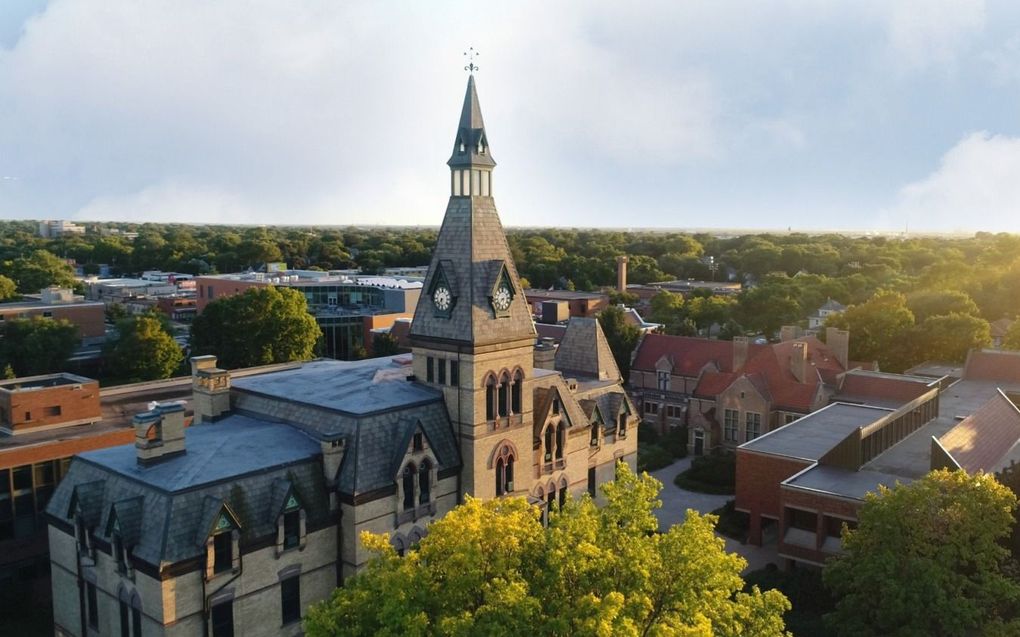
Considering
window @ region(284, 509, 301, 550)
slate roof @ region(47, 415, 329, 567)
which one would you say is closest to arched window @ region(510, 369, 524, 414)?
slate roof @ region(47, 415, 329, 567)

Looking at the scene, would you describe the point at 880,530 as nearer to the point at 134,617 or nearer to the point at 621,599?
the point at 621,599

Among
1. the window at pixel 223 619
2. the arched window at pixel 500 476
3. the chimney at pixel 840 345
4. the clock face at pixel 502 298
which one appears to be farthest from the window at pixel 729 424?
the window at pixel 223 619

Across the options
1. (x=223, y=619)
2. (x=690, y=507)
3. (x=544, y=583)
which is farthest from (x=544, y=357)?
(x=544, y=583)

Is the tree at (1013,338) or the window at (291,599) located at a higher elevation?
the tree at (1013,338)

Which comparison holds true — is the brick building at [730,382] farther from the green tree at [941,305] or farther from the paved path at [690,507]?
the green tree at [941,305]

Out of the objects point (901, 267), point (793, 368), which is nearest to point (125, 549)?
point (793, 368)

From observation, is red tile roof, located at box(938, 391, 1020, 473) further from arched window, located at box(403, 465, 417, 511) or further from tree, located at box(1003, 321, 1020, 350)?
arched window, located at box(403, 465, 417, 511)
